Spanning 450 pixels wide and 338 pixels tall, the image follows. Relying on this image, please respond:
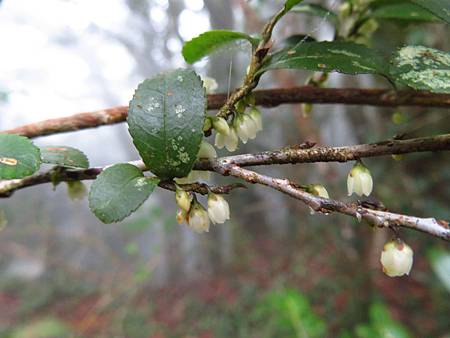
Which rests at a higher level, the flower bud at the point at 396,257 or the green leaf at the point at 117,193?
the green leaf at the point at 117,193

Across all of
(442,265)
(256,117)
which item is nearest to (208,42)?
(256,117)

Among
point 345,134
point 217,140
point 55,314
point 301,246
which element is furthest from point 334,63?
point 55,314

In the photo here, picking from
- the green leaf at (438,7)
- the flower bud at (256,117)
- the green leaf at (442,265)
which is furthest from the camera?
the green leaf at (442,265)

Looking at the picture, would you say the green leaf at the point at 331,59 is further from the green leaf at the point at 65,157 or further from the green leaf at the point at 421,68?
the green leaf at the point at 65,157

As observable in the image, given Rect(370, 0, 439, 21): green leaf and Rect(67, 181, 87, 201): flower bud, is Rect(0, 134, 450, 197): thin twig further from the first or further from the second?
Rect(370, 0, 439, 21): green leaf

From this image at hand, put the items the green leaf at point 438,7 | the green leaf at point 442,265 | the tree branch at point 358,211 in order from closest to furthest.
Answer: the tree branch at point 358,211 < the green leaf at point 438,7 < the green leaf at point 442,265

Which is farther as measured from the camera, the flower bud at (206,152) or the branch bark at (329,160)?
the flower bud at (206,152)

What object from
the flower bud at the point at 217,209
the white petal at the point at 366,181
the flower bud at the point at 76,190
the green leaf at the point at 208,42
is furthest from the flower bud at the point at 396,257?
the flower bud at the point at 76,190
